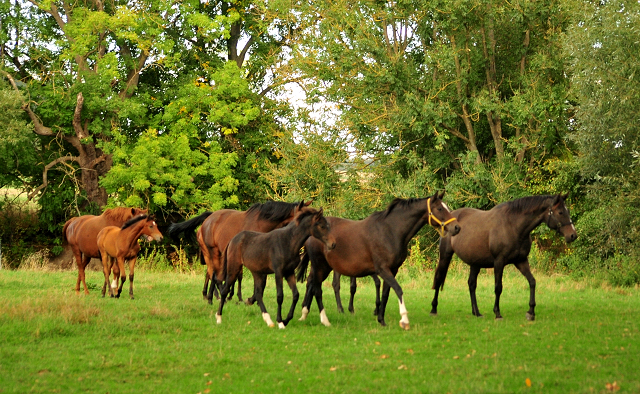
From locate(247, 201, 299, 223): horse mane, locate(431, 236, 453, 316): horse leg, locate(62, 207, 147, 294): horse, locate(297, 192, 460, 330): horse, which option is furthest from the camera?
locate(62, 207, 147, 294): horse

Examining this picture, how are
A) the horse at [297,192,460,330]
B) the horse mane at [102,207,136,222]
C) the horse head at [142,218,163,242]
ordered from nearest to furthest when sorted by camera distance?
the horse at [297,192,460,330]
the horse head at [142,218,163,242]
the horse mane at [102,207,136,222]

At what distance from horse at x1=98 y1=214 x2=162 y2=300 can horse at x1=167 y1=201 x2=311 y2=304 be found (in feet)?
3.82

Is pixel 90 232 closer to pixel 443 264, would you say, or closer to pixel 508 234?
pixel 443 264

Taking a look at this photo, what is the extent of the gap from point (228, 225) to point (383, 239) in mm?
4465

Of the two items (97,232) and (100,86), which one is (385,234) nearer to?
(97,232)

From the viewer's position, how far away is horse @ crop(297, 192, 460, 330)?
1224 centimetres

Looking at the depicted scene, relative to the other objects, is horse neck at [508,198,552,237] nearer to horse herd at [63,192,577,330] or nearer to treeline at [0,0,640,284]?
horse herd at [63,192,577,330]

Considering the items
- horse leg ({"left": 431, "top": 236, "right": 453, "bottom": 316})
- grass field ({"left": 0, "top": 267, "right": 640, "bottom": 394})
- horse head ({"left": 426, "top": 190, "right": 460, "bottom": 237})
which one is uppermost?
horse head ({"left": 426, "top": 190, "right": 460, "bottom": 237})

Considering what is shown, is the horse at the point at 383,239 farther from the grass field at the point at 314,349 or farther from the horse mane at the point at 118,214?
the horse mane at the point at 118,214

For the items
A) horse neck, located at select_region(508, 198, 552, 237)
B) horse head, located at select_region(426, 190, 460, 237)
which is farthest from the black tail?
horse neck, located at select_region(508, 198, 552, 237)

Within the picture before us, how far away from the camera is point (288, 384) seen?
26.6 feet

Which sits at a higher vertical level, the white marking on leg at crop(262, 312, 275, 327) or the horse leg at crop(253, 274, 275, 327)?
the horse leg at crop(253, 274, 275, 327)

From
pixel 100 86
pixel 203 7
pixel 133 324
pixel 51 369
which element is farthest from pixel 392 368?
pixel 203 7

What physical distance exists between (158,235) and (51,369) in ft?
23.1
